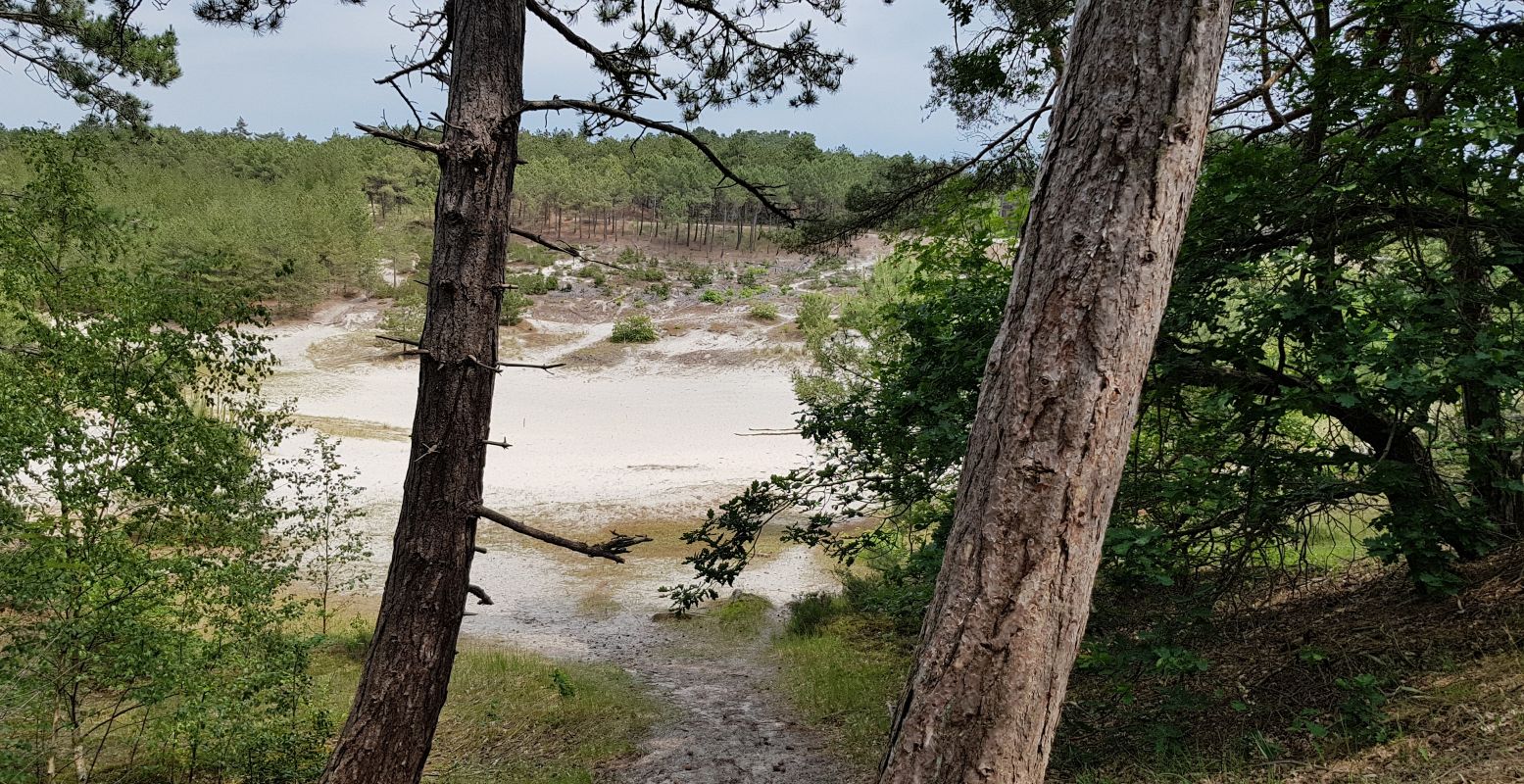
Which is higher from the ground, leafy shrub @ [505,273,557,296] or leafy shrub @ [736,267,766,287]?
leafy shrub @ [736,267,766,287]

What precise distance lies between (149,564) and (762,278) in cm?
4522

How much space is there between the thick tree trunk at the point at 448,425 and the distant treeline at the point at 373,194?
30.3 metres

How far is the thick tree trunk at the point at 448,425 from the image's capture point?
3.67m

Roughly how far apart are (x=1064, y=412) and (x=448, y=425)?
287 cm

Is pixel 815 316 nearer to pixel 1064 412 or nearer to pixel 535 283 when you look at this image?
pixel 535 283

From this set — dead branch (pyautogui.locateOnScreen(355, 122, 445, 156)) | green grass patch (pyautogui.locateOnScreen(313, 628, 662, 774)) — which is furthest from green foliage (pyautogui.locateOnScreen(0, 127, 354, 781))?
dead branch (pyautogui.locateOnScreen(355, 122, 445, 156))

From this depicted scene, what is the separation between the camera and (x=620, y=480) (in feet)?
65.2

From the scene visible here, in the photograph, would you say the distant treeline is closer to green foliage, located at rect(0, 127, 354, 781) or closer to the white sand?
the white sand

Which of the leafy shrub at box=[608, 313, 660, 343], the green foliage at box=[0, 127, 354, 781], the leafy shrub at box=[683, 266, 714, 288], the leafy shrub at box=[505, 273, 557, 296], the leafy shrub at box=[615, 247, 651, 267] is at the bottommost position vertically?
the green foliage at box=[0, 127, 354, 781]

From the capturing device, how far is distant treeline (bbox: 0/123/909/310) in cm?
3850

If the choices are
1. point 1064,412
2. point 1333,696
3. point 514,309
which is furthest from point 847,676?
point 514,309

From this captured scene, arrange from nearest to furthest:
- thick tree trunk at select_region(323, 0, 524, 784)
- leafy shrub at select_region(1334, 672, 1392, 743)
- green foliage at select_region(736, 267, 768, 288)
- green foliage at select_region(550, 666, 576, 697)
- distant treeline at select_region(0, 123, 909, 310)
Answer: leafy shrub at select_region(1334, 672, 1392, 743) < thick tree trunk at select_region(323, 0, 524, 784) < green foliage at select_region(550, 666, 576, 697) < distant treeline at select_region(0, 123, 909, 310) < green foliage at select_region(736, 267, 768, 288)

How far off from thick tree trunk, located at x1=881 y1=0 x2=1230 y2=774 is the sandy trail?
163 inches

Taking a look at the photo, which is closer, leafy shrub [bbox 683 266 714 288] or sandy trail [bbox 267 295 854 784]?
sandy trail [bbox 267 295 854 784]
